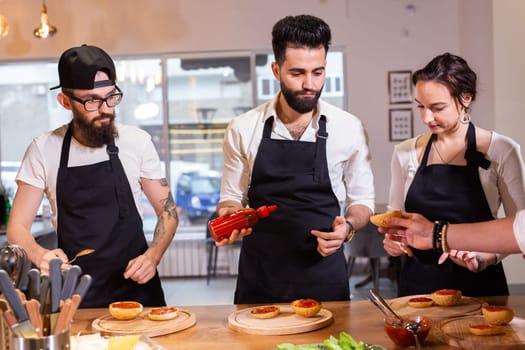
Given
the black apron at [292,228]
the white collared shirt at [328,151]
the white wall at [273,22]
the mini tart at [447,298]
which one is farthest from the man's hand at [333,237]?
the white wall at [273,22]

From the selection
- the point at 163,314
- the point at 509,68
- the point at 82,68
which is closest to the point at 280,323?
the point at 163,314

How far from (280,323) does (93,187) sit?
104 cm

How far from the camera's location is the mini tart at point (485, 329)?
2023 millimetres

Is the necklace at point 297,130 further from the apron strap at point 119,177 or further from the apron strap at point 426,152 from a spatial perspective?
the apron strap at point 119,177

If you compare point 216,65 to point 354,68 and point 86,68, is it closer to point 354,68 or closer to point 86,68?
point 354,68

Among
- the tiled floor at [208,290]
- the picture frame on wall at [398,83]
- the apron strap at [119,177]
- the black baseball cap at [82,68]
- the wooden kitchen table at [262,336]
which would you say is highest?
the picture frame on wall at [398,83]

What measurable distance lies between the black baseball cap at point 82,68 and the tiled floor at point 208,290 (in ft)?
13.4

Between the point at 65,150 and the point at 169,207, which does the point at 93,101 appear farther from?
the point at 169,207

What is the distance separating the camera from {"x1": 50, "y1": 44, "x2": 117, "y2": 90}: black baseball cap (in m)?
2.69

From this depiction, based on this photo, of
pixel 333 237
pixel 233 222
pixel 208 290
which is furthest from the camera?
pixel 208 290

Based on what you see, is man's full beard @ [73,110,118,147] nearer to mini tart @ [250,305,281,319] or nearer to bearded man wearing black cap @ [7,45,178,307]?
bearded man wearing black cap @ [7,45,178,307]

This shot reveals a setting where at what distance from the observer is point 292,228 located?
2.81 meters

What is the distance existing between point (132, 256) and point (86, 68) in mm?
774

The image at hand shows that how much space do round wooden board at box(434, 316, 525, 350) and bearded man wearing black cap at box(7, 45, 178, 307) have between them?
1.16 meters
